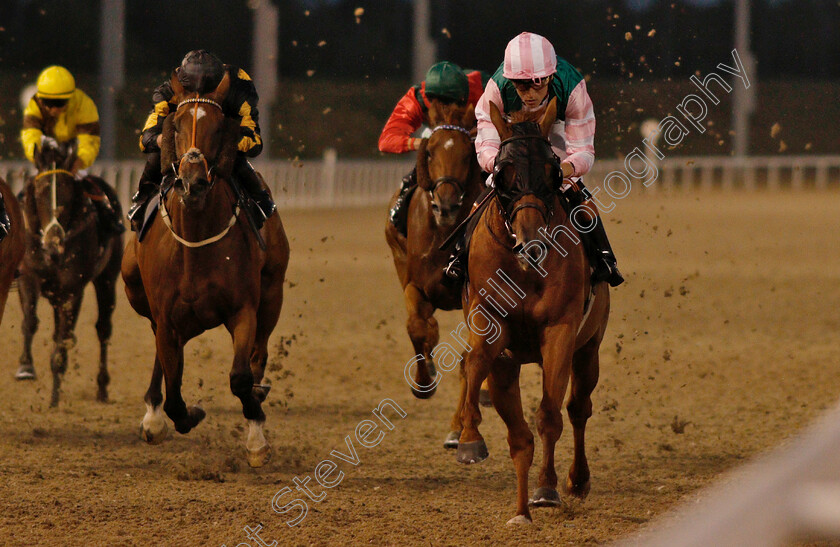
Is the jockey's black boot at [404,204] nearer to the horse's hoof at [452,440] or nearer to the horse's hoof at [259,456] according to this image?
the horse's hoof at [452,440]

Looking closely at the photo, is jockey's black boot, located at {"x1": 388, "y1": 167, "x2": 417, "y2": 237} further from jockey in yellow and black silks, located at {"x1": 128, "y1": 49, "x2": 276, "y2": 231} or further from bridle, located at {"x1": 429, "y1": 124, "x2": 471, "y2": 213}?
jockey in yellow and black silks, located at {"x1": 128, "y1": 49, "x2": 276, "y2": 231}

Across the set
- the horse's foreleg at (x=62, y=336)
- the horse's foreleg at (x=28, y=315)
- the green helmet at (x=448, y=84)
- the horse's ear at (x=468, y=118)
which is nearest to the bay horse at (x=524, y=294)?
the horse's ear at (x=468, y=118)

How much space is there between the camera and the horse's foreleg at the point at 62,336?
8375mm

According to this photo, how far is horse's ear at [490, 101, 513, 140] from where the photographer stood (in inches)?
199

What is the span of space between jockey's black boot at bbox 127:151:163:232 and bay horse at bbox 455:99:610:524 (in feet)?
7.05

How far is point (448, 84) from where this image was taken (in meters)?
6.92

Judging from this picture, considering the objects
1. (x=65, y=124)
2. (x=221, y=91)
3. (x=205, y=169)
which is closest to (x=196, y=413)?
(x=205, y=169)

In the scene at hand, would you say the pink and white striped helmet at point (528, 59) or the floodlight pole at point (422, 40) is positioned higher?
the floodlight pole at point (422, 40)

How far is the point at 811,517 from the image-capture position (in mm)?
1716

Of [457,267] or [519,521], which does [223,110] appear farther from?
[519,521]

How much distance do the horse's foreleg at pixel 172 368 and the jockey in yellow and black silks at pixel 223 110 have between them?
816 mm

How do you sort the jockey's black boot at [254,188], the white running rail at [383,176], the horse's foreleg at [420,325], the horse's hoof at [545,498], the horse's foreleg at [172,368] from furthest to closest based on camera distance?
the white running rail at [383,176] < the horse's foreleg at [420,325] < the jockey's black boot at [254,188] < the horse's foreleg at [172,368] < the horse's hoof at [545,498]

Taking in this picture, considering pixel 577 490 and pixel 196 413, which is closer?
pixel 577 490

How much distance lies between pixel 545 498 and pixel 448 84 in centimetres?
272
